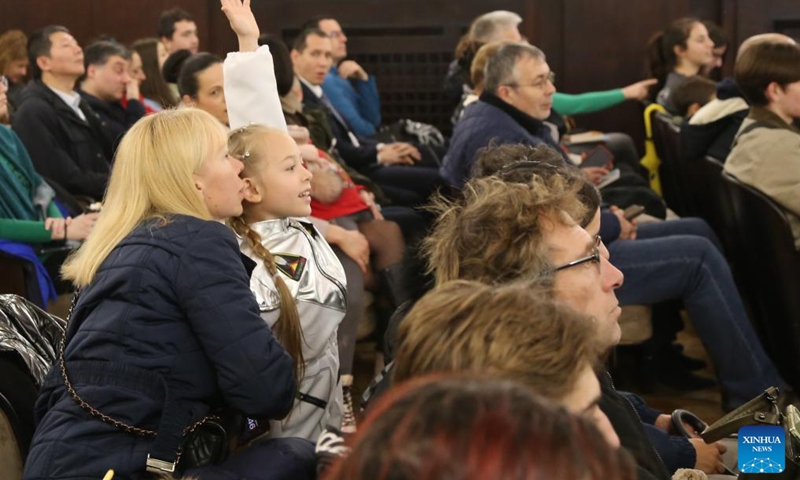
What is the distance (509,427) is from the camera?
2.79 feet

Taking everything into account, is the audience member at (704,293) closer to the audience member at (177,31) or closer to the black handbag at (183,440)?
the black handbag at (183,440)

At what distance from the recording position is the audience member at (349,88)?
6.52 meters

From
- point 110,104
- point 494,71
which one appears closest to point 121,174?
point 494,71

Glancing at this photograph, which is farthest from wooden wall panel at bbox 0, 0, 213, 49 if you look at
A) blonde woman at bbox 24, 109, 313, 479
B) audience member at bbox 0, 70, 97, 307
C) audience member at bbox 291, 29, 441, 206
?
blonde woman at bbox 24, 109, 313, 479

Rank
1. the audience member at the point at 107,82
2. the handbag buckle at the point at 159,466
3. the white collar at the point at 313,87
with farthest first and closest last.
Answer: the white collar at the point at 313,87 < the audience member at the point at 107,82 < the handbag buckle at the point at 159,466

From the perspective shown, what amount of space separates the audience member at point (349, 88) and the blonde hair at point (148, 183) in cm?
397

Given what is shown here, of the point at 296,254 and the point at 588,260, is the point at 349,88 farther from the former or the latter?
the point at 588,260

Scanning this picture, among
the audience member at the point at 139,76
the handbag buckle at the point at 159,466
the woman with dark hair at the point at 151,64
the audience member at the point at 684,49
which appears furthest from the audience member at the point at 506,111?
the woman with dark hair at the point at 151,64

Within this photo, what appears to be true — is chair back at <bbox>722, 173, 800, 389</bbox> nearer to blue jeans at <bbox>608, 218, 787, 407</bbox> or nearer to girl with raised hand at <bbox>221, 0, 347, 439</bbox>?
blue jeans at <bbox>608, 218, 787, 407</bbox>

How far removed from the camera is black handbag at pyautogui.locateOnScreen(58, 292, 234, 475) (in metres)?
2.22

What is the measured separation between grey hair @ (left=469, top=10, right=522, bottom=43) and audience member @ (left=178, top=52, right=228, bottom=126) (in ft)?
7.52

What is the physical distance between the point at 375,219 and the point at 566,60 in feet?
11.7

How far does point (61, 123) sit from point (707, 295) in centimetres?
275

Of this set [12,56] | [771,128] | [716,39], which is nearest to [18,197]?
[12,56]
